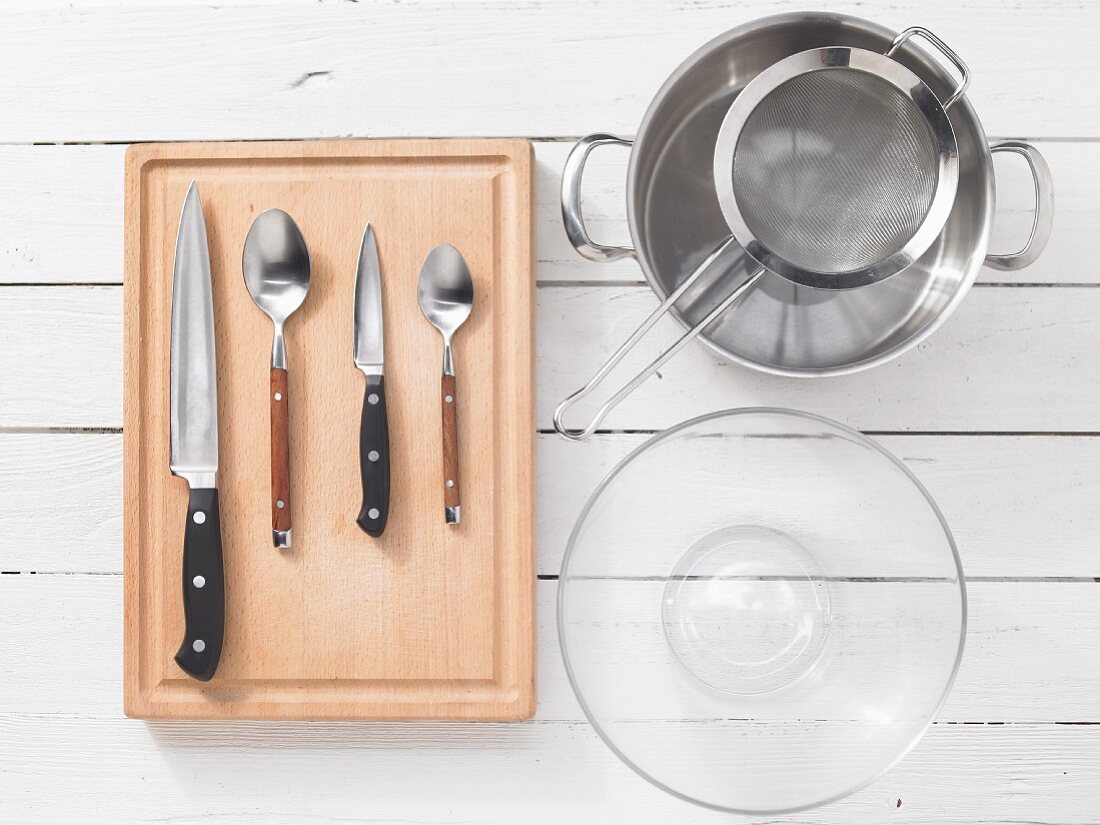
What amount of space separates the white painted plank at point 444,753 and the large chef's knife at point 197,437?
88 millimetres

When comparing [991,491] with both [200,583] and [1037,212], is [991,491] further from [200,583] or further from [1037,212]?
[200,583]

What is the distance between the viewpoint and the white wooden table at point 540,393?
2.15ft

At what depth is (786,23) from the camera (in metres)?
0.59

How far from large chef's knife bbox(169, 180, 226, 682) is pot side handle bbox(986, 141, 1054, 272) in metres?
0.56

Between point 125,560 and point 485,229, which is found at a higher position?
point 485,229

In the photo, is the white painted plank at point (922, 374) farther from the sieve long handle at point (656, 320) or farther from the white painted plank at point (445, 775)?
the white painted plank at point (445, 775)

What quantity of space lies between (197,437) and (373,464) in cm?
13

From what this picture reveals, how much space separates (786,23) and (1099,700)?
56cm

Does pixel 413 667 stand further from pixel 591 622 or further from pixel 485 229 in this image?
pixel 485 229

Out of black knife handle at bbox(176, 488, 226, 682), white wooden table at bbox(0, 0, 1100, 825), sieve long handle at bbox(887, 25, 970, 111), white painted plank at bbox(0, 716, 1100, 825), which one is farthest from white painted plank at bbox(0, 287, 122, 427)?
sieve long handle at bbox(887, 25, 970, 111)

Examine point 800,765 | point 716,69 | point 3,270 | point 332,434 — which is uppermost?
point 716,69

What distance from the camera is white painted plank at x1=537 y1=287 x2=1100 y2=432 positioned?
0.66m

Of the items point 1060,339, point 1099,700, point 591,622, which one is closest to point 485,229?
point 591,622

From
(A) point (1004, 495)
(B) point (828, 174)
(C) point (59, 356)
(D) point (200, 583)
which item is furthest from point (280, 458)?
(A) point (1004, 495)
